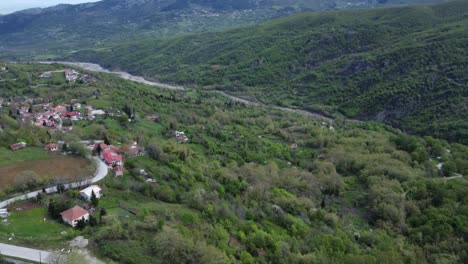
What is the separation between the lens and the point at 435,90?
340 ft

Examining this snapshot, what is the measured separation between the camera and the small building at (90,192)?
35966 mm

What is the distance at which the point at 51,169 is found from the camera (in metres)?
42.8

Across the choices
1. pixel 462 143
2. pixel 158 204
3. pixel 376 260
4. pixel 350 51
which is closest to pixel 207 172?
pixel 158 204

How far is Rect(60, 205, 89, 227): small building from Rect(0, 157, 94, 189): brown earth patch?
29.5 ft

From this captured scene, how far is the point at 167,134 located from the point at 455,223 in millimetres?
42406

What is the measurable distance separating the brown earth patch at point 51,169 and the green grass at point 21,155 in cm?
122

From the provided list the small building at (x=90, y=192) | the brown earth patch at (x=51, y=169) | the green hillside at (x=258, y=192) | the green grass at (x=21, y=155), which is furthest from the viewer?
the green grass at (x=21, y=155)

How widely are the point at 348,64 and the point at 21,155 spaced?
108488 mm

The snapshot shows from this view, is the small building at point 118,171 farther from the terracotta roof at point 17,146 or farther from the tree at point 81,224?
the terracotta roof at point 17,146

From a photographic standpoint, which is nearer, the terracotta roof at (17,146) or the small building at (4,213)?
the small building at (4,213)

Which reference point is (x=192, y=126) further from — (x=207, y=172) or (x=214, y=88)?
(x=214, y=88)

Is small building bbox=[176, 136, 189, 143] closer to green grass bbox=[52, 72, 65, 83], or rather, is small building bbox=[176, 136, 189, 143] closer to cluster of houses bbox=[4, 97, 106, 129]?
cluster of houses bbox=[4, 97, 106, 129]

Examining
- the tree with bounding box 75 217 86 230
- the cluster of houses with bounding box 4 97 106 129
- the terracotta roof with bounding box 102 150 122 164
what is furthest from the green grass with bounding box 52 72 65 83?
the tree with bounding box 75 217 86 230

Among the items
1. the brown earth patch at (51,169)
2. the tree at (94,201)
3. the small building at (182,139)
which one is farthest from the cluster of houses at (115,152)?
the small building at (182,139)
